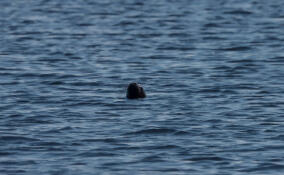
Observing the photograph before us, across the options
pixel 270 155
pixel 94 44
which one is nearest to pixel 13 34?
pixel 94 44

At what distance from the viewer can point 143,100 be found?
77.2 feet

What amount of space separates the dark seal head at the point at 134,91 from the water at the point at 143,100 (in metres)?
0.29

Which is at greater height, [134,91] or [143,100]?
[134,91]

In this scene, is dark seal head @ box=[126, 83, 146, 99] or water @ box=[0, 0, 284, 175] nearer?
water @ box=[0, 0, 284, 175]

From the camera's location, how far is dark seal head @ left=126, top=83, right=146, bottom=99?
23.5 metres

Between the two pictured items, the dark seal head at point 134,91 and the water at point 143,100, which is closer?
the water at point 143,100

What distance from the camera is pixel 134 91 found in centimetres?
2361

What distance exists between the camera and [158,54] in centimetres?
3391

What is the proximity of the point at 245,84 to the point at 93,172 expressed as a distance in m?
11.3

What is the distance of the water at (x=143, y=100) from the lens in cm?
1706

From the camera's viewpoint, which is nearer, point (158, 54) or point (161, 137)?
point (161, 137)

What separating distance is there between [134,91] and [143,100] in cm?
38

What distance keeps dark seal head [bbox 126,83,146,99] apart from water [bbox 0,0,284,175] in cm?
29

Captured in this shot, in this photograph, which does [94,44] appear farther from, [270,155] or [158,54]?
[270,155]
